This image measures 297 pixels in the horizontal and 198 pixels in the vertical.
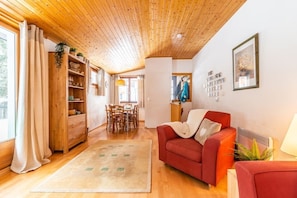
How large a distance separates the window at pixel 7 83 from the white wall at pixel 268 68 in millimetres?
3589

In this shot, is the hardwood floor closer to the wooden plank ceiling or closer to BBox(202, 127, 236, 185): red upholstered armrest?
BBox(202, 127, 236, 185): red upholstered armrest

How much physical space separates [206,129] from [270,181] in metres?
1.56

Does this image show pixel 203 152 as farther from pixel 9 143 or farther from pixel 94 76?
pixel 94 76

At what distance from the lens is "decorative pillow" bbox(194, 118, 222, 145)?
264 centimetres

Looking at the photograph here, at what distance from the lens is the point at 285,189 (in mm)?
1228

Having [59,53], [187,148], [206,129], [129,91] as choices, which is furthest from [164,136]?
[129,91]

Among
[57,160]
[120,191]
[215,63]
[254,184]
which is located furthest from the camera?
[215,63]

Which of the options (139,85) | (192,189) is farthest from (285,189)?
(139,85)

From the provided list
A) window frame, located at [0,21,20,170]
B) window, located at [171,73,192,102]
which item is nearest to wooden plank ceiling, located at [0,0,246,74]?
window frame, located at [0,21,20,170]

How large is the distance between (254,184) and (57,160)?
124 inches

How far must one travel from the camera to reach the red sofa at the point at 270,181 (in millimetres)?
1207

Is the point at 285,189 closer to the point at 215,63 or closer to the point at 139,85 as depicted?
the point at 215,63

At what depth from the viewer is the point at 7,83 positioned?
9.71ft

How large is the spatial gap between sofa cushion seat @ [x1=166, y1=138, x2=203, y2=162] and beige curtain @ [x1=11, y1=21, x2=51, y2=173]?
2.10 metres
